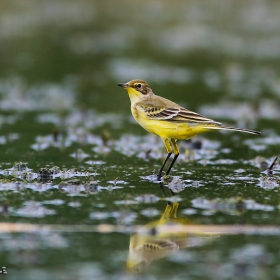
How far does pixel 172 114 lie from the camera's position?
9.38 meters

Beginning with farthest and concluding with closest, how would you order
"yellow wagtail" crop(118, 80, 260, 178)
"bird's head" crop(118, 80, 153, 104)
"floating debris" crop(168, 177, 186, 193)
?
1. "bird's head" crop(118, 80, 153, 104)
2. "yellow wagtail" crop(118, 80, 260, 178)
3. "floating debris" crop(168, 177, 186, 193)

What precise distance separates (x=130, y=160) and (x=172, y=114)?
52.8 inches

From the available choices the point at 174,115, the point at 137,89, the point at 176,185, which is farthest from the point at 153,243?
the point at 137,89

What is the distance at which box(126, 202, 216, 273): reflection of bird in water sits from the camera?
5.86 metres

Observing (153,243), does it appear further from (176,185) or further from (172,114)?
(172,114)

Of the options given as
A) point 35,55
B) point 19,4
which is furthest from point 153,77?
point 19,4

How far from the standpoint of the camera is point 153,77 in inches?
720

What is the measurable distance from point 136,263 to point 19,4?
86.7 feet

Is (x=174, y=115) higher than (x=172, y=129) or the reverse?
higher

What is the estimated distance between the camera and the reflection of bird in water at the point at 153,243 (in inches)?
231

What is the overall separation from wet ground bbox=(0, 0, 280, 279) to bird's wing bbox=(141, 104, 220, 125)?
774 millimetres

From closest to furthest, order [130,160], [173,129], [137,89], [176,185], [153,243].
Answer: [153,243]
[176,185]
[173,129]
[137,89]
[130,160]

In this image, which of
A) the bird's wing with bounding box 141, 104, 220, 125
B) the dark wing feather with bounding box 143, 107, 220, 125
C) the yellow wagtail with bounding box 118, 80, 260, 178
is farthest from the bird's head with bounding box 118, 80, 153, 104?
A: the dark wing feather with bounding box 143, 107, 220, 125

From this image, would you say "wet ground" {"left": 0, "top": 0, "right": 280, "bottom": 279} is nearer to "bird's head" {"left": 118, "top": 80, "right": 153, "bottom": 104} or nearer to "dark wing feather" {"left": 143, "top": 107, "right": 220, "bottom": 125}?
"dark wing feather" {"left": 143, "top": 107, "right": 220, "bottom": 125}
